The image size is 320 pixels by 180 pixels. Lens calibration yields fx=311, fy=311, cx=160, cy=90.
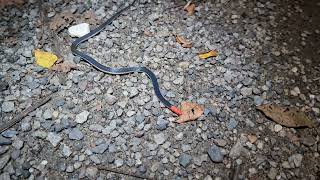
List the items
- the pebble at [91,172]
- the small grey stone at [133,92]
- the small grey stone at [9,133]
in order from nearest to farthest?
1. the pebble at [91,172]
2. the small grey stone at [9,133]
3. the small grey stone at [133,92]

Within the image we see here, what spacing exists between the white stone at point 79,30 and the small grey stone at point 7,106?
4.39 ft

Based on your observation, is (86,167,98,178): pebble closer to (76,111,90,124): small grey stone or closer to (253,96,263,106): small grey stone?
(76,111,90,124): small grey stone

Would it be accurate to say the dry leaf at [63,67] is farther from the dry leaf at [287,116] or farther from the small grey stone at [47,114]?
the dry leaf at [287,116]

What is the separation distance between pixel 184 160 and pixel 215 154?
1.17 ft

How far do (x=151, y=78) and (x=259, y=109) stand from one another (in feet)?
4.62

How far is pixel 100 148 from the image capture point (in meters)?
3.49

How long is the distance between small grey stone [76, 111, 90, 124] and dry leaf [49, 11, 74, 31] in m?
1.54

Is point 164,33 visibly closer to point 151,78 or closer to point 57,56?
point 151,78

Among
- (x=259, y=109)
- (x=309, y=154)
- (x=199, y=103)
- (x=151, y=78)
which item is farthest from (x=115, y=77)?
(x=309, y=154)

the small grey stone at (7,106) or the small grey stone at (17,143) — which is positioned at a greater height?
the small grey stone at (7,106)

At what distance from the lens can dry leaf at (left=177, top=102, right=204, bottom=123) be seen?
12.2ft

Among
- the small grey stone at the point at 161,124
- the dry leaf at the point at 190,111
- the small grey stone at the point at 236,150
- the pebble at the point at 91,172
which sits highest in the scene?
the dry leaf at the point at 190,111

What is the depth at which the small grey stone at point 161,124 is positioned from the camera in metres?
3.66

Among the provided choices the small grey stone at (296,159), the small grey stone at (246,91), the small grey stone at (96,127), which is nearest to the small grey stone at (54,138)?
the small grey stone at (96,127)
